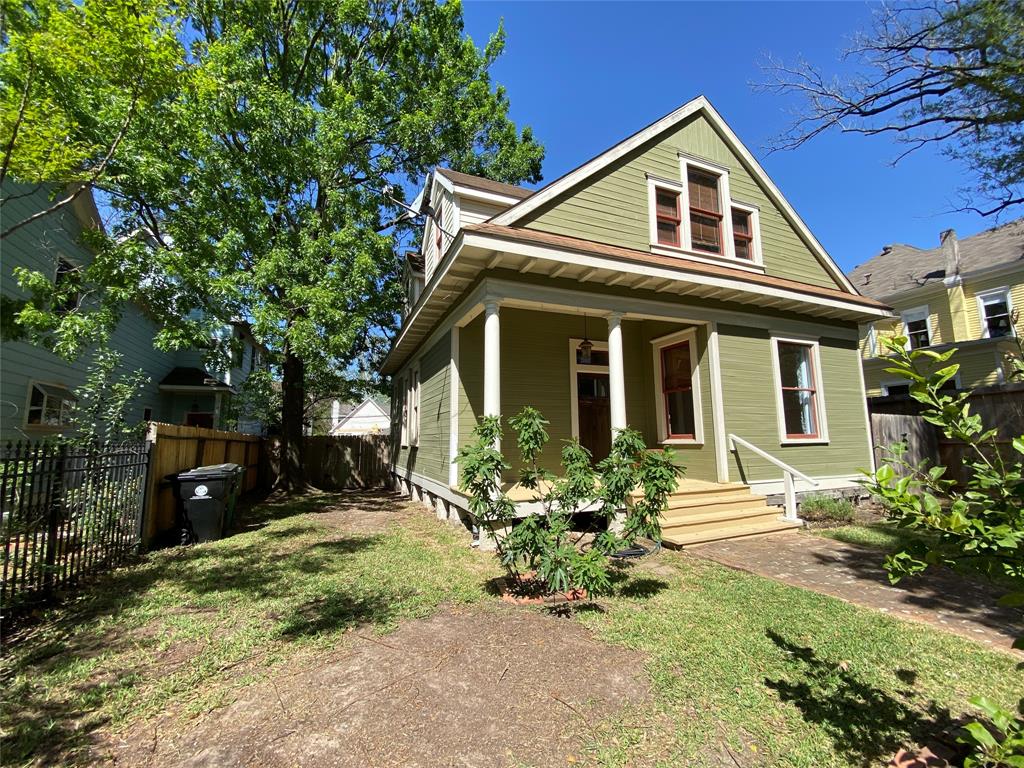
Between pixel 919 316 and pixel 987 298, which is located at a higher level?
pixel 987 298

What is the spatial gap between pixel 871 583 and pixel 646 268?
5055 millimetres

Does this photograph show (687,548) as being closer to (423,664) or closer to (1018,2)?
(423,664)

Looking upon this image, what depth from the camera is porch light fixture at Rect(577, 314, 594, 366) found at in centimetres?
890

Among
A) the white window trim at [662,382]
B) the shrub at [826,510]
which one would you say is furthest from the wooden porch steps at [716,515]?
the white window trim at [662,382]

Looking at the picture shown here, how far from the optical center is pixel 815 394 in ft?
31.5

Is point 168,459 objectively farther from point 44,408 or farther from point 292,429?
point 292,429

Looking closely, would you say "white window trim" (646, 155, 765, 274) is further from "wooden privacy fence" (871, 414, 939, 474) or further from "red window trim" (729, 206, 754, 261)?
"wooden privacy fence" (871, 414, 939, 474)

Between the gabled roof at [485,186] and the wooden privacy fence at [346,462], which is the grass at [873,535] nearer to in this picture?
the gabled roof at [485,186]

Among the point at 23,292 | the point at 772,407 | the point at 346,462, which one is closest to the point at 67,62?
the point at 23,292

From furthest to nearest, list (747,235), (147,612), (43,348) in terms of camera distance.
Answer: (43,348) → (747,235) → (147,612)

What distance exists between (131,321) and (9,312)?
6848 mm

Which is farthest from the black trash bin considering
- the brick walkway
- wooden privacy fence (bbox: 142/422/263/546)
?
the brick walkway

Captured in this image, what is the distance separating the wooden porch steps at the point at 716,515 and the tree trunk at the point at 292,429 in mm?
11148

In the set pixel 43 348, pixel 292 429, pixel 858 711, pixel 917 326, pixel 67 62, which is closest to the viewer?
pixel 858 711
